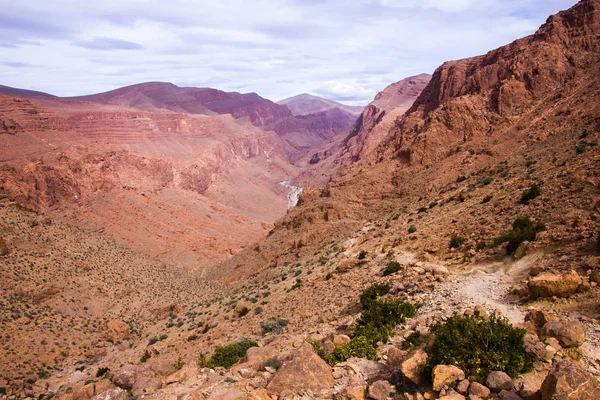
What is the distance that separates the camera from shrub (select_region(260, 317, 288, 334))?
52.3ft

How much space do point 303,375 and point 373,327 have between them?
3.08m

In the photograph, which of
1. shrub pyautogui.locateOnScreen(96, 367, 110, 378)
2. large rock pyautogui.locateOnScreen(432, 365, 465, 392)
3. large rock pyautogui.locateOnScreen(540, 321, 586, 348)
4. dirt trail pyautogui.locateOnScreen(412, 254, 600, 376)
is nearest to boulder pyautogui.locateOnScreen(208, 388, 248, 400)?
large rock pyautogui.locateOnScreen(432, 365, 465, 392)

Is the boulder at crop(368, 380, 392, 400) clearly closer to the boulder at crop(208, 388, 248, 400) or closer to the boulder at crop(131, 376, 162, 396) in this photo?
the boulder at crop(208, 388, 248, 400)

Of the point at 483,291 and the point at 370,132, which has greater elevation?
the point at 370,132

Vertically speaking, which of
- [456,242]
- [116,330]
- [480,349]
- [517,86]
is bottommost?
[116,330]

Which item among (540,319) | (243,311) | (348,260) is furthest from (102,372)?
(540,319)

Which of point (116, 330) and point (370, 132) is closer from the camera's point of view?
point (116, 330)

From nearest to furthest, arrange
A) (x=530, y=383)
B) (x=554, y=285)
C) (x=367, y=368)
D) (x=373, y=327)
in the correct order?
(x=530, y=383), (x=367, y=368), (x=554, y=285), (x=373, y=327)

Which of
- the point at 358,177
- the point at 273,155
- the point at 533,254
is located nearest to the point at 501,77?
the point at 358,177

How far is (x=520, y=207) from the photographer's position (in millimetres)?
16969

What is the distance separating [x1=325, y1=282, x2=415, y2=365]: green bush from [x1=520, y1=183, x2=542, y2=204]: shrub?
8189 millimetres

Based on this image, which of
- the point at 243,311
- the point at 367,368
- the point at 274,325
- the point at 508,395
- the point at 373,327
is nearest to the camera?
the point at 508,395

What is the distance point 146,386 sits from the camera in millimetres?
11531

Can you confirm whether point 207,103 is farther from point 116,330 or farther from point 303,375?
point 303,375
